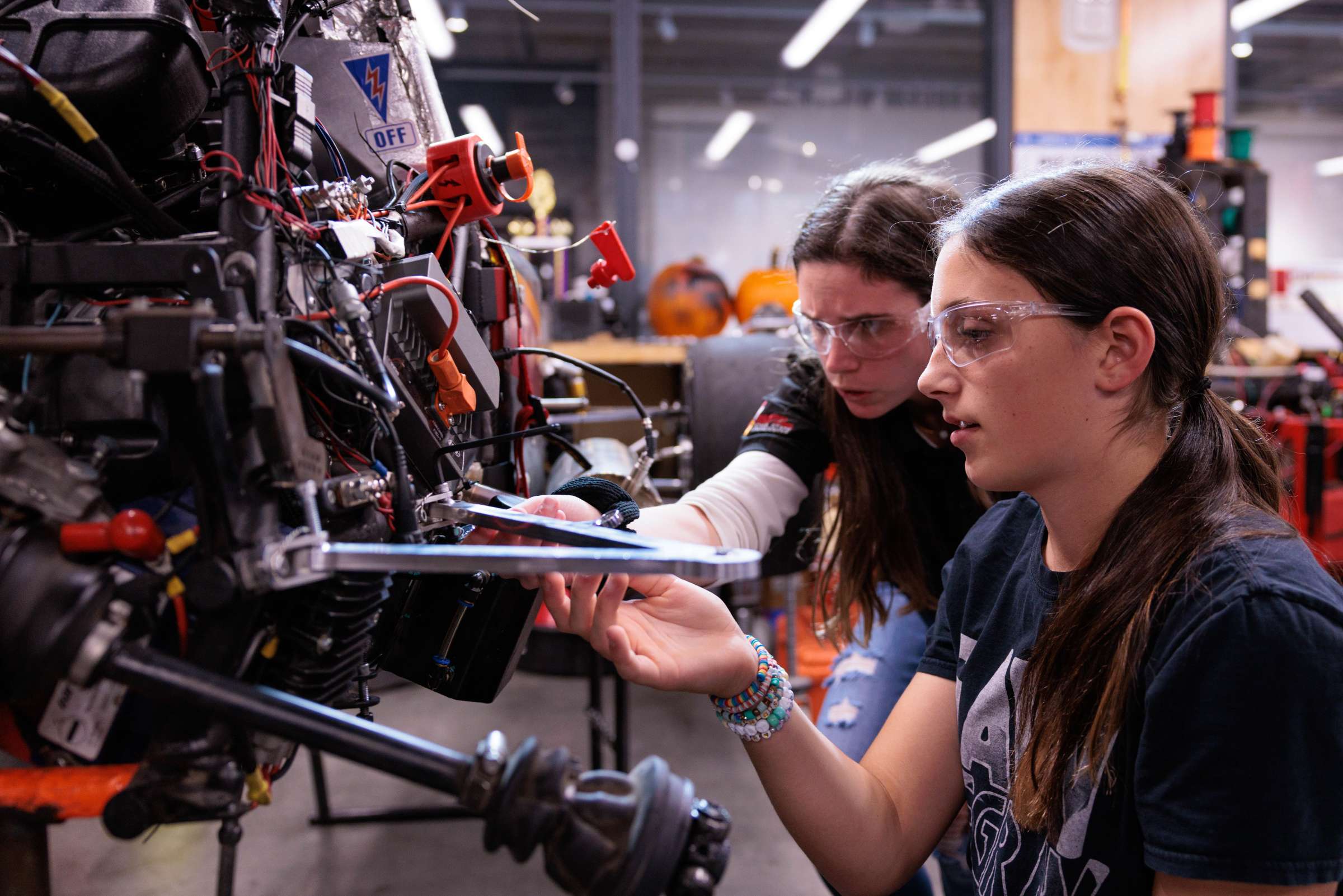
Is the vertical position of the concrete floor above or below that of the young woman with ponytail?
below

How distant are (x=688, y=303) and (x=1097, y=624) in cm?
351

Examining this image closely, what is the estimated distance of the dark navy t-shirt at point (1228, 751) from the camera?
72 centimetres

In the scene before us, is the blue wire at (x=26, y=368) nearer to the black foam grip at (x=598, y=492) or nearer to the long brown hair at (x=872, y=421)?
the black foam grip at (x=598, y=492)

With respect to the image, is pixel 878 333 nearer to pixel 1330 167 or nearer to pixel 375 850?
pixel 375 850

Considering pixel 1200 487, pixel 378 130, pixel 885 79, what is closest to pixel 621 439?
pixel 378 130

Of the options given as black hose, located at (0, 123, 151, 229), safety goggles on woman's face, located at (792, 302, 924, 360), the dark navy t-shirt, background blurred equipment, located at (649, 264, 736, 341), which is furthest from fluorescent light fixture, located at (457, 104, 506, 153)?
the dark navy t-shirt

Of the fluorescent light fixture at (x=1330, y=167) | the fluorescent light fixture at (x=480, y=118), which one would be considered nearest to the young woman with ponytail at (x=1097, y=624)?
the fluorescent light fixture at (x=480, y=118)

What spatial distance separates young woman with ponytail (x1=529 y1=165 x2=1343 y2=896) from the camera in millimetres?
732

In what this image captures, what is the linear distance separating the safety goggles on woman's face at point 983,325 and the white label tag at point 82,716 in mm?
768

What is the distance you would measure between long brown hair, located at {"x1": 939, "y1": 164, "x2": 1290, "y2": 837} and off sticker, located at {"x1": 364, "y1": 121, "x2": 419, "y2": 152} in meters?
0.61

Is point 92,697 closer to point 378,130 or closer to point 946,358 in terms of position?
point 378,130

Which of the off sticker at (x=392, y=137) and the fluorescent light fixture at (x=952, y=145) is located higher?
the fluorescent light fixture at (x=952, y=145)

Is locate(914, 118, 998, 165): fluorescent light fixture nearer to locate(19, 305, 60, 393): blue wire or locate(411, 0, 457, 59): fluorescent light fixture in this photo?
locate(411, 0, 457, 59): fluorescent light fixture

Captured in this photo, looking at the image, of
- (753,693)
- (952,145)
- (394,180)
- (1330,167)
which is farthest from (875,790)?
(1330,167)
